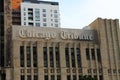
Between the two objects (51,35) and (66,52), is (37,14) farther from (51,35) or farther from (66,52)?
(66,52)

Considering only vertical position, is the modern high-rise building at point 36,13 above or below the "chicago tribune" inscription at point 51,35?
above

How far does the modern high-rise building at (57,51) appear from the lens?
232 feet

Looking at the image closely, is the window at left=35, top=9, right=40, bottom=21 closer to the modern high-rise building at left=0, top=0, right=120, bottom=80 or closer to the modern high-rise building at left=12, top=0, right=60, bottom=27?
the modern high-rise building at left=12, top=0, right=60, bottom=27

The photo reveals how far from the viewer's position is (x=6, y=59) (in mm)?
73188

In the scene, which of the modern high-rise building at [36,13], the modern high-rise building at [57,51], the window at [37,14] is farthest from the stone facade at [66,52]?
the window at [37,14]

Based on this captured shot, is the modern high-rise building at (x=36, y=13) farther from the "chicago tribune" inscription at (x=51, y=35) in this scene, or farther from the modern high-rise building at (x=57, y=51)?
the "chicago tribune" inscription at (x=51, y=35)

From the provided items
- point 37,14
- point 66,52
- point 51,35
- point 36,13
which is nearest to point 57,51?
point 66,52

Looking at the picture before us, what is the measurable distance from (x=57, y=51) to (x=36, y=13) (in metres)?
84.6

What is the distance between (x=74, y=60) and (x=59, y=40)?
5.82m

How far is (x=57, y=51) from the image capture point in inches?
2911

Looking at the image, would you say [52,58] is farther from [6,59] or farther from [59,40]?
[6,59]

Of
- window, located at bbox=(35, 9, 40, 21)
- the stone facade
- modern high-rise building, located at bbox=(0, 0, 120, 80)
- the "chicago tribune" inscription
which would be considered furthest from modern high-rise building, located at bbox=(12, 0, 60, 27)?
the stone facade

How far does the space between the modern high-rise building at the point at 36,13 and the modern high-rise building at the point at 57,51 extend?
73610mm

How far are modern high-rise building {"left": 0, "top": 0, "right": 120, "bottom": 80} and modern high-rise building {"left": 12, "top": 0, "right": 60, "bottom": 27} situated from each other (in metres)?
73.6
